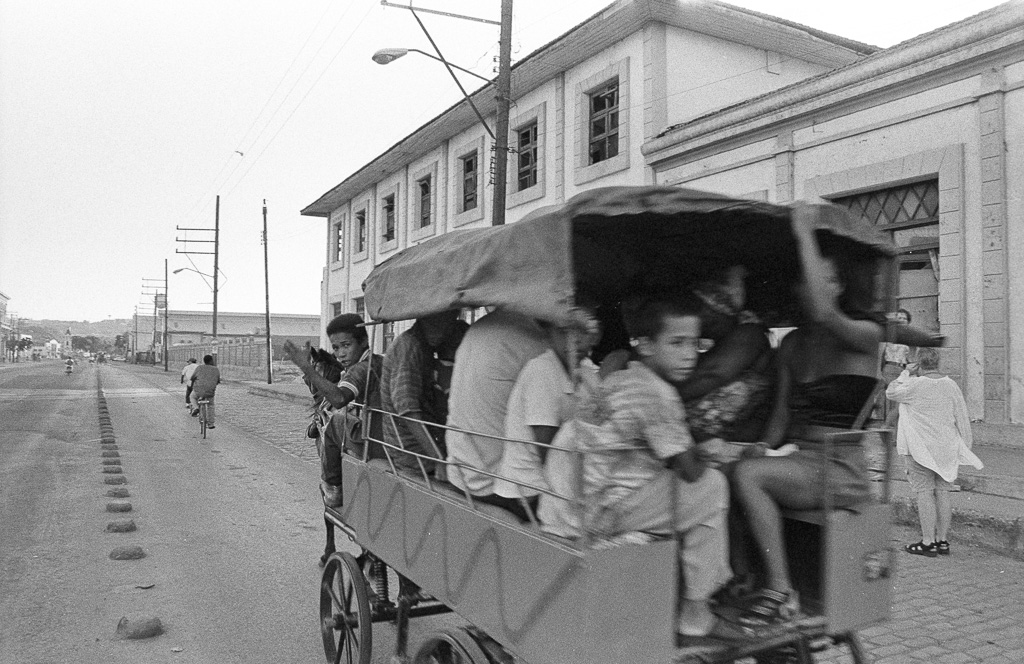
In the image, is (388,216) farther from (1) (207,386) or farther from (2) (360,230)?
(1) (207,386)

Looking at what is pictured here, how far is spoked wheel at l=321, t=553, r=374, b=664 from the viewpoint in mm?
3699

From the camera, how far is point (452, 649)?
2.93 metres

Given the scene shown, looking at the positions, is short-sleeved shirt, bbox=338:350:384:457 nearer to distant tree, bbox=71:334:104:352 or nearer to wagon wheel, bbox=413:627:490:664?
wagon wheel, bbox=413:627:490:664

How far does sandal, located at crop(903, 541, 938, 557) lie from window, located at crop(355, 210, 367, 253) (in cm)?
2650

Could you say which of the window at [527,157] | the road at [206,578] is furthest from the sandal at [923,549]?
the window at [527,157]

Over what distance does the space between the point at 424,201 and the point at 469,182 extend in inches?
132

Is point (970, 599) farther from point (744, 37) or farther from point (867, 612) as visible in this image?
point (744, 37)

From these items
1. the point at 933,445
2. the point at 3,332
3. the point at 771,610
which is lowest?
the point at 771,610

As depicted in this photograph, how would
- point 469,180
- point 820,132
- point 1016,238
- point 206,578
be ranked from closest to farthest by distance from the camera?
point 206,578 → point 1016,238 → point 820,132 → point 469,180

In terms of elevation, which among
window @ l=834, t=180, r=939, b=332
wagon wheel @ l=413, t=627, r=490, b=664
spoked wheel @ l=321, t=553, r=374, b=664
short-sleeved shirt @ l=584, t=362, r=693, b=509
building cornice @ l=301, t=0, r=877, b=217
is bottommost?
Result: spoked wheel @ l=321, t=553, r=374, b=664

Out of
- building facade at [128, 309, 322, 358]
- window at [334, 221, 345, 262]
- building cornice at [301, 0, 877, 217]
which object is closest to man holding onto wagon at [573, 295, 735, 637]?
building cornice at [301, 0, 877, 217]

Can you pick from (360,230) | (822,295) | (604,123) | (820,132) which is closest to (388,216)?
(360,230)

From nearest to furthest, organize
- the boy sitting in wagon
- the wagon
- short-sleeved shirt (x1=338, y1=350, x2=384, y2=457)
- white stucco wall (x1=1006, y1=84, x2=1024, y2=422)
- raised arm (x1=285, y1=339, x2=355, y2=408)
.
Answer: the wagon < the boy sitting in wagon < raised arm (x1=285, y1=339, x2=355, y2=408) < short-sleeved shirt (x1=338, y1=350, x2=384, y2=457) < white stucco wall (x1=1006, y1=84, x2=1024, y2=422)

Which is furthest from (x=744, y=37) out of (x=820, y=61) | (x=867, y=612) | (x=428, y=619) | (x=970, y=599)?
(x=867, y=612)
